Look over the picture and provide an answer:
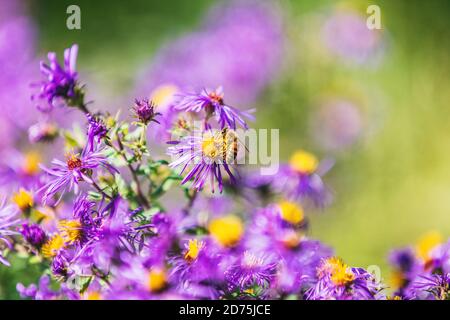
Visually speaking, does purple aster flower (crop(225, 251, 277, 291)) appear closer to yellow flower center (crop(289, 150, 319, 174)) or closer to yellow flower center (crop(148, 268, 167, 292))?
yellow flower center (crop(148, 268, 167, 292))

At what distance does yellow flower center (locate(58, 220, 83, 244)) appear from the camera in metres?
0.79

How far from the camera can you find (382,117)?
2189 mm

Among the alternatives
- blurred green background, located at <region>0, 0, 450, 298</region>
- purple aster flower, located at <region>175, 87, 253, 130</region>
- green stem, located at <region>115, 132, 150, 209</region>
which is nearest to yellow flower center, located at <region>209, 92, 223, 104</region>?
purple aster flower, located at <region>175, 87, 253, 130</region>

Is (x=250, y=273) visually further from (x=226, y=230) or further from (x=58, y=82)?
(x=58, y=82)

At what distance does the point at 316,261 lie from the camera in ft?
2.81

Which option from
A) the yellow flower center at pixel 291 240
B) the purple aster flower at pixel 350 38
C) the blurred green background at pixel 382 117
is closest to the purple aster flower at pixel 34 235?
the yellow flower center at pixel 291 240

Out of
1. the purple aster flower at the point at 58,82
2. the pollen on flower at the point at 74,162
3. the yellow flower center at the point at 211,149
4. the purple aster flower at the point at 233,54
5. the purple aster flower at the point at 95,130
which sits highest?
the purple aster flower at the point at 233,54

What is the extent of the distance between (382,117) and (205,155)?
1.52 meters

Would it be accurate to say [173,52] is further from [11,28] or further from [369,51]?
[369,51]

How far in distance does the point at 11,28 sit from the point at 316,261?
→ 1.53 metres

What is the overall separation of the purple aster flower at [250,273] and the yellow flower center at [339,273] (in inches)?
3.0

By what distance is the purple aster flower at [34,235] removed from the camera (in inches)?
33.8

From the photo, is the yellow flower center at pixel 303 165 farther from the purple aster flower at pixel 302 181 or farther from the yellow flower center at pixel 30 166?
the yellow flower center at pixel 30 166

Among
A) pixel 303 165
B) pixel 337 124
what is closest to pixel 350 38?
pixel 337 124
